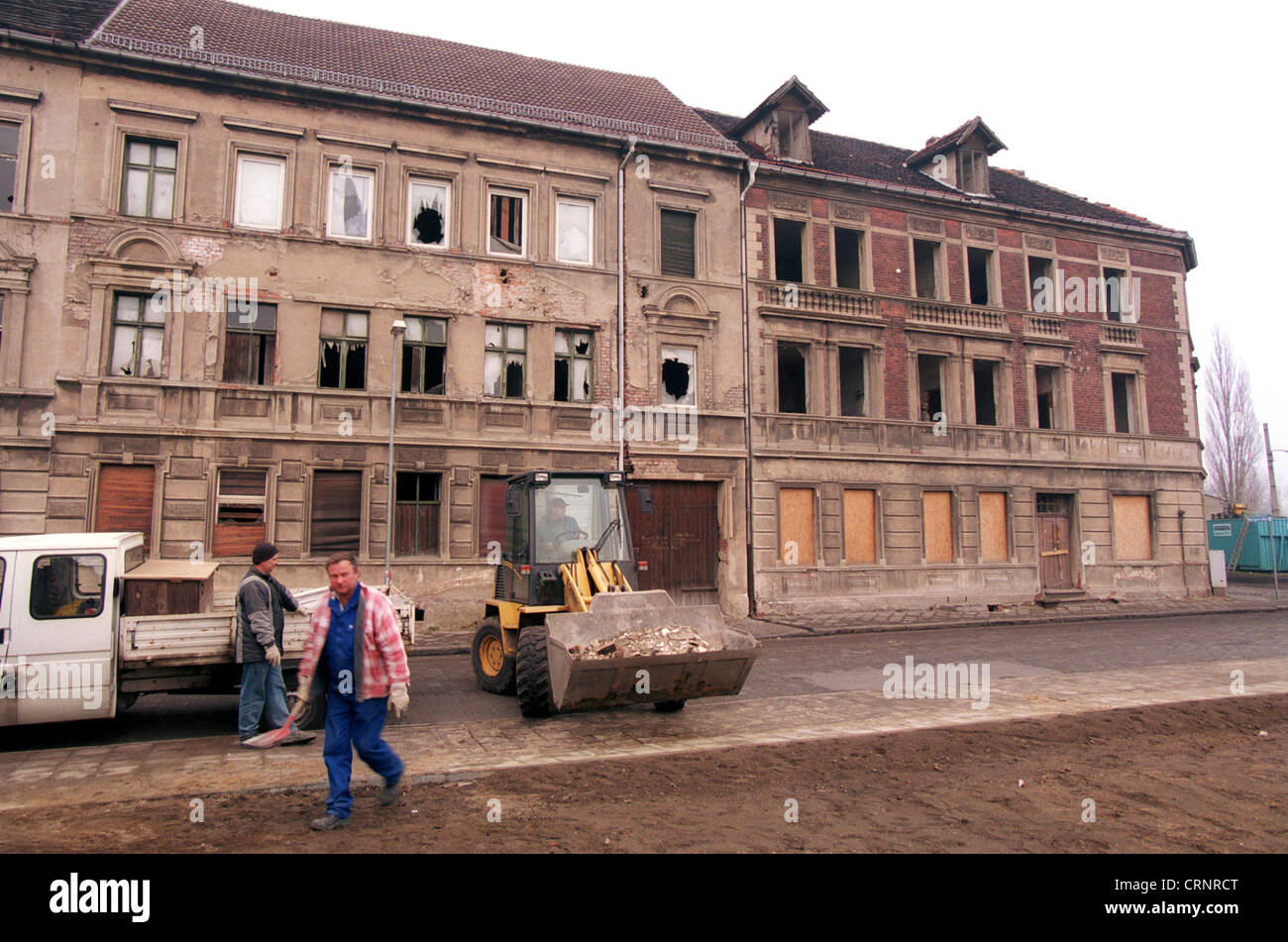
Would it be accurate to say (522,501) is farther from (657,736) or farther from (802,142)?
(802,142)

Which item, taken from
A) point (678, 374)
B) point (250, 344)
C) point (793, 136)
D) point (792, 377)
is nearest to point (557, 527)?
point (250, 344)

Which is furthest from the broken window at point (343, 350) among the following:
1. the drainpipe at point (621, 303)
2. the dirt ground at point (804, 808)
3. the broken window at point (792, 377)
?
the dirt ground at point (804, 808)

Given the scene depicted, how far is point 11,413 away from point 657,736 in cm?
1479

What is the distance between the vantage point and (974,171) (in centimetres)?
2461

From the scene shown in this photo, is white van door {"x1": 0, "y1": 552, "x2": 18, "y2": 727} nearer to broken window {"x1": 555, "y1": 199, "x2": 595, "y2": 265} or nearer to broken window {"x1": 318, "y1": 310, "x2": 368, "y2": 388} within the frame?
broken window {"x1": 318, "y1": 310, "x2": 368, "y2": 388}

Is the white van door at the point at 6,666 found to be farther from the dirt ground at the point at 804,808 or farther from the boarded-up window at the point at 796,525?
the boarded-up window at the point at 796,525

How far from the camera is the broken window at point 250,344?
17016 mm

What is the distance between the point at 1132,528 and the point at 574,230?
1840 cm

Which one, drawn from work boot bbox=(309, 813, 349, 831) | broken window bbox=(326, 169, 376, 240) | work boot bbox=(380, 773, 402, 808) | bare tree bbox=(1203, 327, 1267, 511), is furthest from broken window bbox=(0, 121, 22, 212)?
bare tree bbox=(1203, 327, 1267, 511)

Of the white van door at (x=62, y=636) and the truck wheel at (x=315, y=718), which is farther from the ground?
the white van door at (x=62, y=636)

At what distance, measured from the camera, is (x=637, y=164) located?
20.4 m

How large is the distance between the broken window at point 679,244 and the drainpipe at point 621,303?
1175mm

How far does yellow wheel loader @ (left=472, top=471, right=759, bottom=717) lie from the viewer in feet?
24.4

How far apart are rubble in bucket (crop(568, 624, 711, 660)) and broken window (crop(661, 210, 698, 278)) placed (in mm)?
14048
